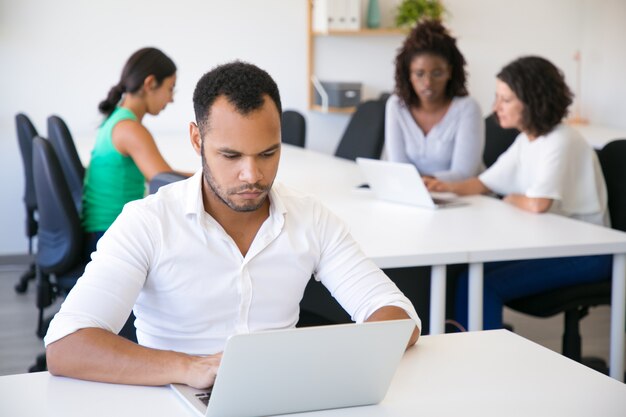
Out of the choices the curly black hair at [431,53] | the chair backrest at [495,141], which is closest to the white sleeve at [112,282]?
the curly black hair at [431,53]

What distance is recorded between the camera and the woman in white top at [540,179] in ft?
9.26

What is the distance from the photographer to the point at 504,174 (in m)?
3.31

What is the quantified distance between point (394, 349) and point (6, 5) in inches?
173

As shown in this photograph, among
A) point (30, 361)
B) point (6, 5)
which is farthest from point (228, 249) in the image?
point (6, 5)

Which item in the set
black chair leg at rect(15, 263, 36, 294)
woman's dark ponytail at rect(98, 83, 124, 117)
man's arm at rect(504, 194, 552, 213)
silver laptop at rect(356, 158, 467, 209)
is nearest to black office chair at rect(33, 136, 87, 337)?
woman's dark ponytail at rect(98, 83, 124, 117)

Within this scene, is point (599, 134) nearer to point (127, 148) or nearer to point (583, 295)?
point (583, 295)

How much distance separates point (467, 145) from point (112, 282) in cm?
231

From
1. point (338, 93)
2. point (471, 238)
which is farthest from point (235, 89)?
point (338, 93)

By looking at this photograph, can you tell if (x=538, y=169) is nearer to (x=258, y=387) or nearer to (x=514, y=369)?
(x=514, y=369)

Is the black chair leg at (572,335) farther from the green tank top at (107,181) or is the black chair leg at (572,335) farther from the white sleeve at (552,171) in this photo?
the green tank top at (107,181)

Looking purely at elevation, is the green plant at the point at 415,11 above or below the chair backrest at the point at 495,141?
above

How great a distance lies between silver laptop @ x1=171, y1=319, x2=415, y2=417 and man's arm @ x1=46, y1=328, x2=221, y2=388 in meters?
0.05

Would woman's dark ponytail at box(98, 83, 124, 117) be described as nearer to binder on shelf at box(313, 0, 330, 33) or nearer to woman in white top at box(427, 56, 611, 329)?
woman in white top at box(427, 56, 611, 329)

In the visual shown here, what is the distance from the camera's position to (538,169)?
305cm
